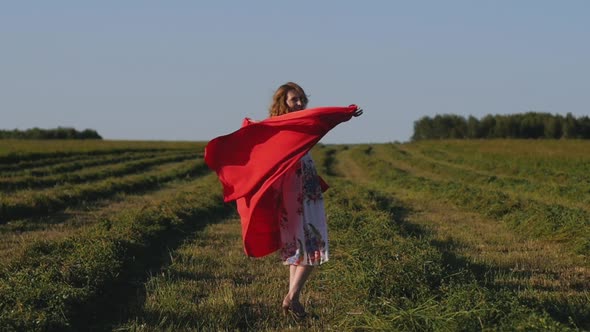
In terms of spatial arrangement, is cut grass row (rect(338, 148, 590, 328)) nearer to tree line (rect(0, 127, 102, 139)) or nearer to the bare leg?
the bare leg

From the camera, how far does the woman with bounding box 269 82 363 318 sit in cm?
758

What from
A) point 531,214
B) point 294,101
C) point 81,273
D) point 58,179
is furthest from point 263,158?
point 58,179

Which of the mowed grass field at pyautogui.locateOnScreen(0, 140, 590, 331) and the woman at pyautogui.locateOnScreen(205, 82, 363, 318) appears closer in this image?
the mowed grass field at pyautogui.locateOnScreen(0, 140, 590, 331)

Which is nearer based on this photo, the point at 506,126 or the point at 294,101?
the point at 294,101

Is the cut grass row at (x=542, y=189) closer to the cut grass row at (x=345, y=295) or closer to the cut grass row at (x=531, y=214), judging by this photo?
the cut grass row at (x=531, y=214)

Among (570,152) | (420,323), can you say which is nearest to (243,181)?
(420,323)

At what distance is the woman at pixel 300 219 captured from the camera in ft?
24.9

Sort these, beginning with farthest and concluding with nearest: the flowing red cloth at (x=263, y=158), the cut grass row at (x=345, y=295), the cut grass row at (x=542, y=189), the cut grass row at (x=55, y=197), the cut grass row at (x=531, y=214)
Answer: the cut grass row at (x=542, y=189) → the cut grass row at (x=55, y=197) → the cut grass row at (x=531, y=214) → the flowing red cloth at (x=263, y=158) → the cut grass row at (x=345, y=295)

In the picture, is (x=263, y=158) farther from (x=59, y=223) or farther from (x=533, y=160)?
(x=533, y=160)

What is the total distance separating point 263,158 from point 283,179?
27cm

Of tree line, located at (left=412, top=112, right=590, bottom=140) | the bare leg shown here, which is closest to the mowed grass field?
the bare leg

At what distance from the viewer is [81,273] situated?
841cm

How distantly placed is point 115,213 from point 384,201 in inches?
243

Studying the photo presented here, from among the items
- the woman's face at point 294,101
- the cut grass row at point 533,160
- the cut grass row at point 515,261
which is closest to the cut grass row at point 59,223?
the woman's face at point 294,101
